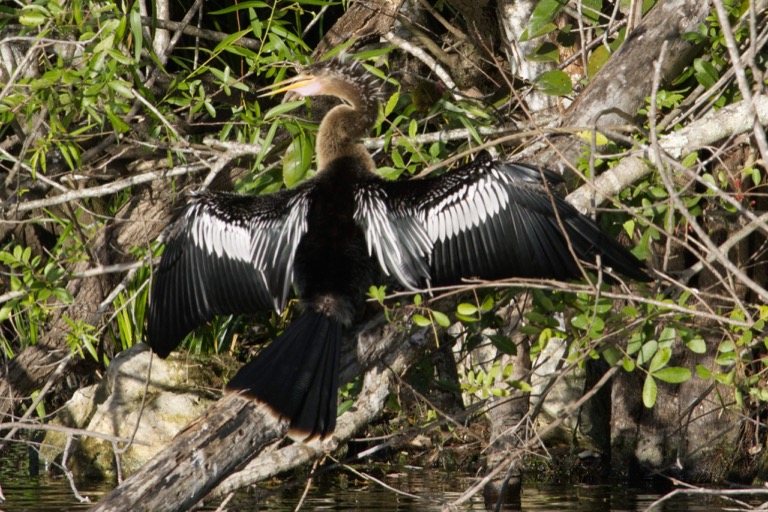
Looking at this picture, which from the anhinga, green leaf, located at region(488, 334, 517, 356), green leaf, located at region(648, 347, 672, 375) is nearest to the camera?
green leaf, located at region(648, 347, 672, 375)

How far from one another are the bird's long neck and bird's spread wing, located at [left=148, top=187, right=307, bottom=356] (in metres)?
0.33

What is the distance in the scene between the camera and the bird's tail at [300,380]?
2.75 m

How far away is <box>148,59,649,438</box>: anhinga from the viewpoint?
288 cm

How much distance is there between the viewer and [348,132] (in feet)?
12.2

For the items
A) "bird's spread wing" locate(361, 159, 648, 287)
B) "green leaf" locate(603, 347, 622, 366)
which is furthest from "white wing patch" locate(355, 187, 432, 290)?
"green leaf" locate(603, 347, 622, 366)

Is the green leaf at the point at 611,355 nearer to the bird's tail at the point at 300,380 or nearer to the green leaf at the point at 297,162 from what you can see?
the bird's tail at the point at 300,380

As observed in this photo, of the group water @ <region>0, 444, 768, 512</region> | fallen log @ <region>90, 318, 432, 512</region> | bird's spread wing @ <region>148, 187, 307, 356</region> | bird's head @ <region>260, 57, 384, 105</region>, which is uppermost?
bird's head @ <region>260, 57, 384, 105</region>

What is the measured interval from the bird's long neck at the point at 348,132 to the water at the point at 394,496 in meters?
1.36

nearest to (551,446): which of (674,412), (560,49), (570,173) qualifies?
(674,412)

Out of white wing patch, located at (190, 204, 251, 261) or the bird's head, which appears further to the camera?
the bird's head

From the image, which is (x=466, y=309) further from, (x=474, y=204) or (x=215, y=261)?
(x=215, y=261)

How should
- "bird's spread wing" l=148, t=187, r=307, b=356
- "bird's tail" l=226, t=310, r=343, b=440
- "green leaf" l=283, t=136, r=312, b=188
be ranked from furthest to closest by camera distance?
1. "green leaf" l=283, t=136, r=312, b=188
2. "bird's spread wing" l=148, t=187, r=307, b=356
3. "bird's tail" l=226, t=310, r=343, b=440

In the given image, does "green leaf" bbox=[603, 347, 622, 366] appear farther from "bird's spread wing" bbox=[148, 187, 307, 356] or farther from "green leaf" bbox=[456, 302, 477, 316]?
"bird's spread wing" bbox=[148, 187, 307, 356]

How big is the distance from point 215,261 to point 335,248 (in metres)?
0.49
